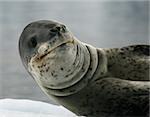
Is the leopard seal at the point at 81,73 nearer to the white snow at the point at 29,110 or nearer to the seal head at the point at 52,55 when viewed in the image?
the seal head at the point at 52,55

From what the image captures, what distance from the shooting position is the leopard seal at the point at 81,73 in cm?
126

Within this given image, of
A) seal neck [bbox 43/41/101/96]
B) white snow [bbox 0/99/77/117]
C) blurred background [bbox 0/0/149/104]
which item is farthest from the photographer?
blurred background [bbox 0/0/149/104]

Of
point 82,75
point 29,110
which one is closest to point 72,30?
point 29,110

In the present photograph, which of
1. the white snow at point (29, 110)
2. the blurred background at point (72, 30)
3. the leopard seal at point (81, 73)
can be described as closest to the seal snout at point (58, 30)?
the leopard seal at point (81, 73)

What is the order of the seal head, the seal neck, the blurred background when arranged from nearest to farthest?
1. the seal head
2. the seal neck
3. the blurred background

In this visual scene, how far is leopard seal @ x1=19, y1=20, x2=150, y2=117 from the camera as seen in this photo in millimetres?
1256

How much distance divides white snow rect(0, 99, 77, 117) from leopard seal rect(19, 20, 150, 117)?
6.4 inches

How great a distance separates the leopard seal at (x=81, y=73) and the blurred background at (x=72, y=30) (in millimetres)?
754

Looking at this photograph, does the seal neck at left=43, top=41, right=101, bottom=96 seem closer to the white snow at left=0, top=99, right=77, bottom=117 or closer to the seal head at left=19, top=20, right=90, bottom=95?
the seal head at left=19, top=20, right=90, bottom=95

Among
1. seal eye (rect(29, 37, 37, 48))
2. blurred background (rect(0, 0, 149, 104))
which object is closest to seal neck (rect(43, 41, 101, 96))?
seal eye (rect(29, 37, 37, 48))

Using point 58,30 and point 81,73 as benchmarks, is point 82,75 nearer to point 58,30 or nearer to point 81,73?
point 81,73

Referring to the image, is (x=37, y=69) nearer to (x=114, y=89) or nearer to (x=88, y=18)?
(x=114, y=89)

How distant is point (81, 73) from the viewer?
53.9 inches

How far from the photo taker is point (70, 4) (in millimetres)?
6578
